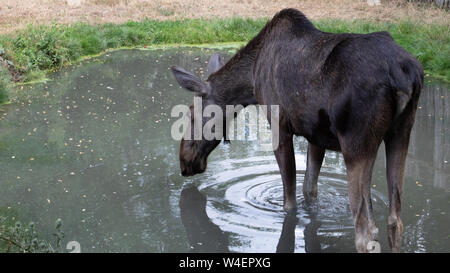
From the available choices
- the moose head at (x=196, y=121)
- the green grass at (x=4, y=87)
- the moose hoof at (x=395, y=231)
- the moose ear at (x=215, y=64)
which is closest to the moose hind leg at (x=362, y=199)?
the moose hoof at (x=395, y=231)

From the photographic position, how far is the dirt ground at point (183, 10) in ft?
57.1

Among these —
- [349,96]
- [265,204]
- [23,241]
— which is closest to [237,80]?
[265,204]

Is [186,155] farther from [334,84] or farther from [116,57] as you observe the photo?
[116,57]

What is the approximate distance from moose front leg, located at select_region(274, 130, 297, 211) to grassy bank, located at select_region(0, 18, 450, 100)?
6357 mm

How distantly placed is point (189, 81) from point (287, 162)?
4.62 feet

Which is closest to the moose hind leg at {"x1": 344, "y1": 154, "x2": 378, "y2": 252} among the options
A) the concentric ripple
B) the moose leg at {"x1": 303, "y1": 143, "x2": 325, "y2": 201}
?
the concentric ripple

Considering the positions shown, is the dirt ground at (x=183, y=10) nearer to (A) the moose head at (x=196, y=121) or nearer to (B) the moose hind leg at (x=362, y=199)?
(A) the moose head at (x=196, y=121)

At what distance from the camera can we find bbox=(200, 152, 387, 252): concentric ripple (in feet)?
20.0

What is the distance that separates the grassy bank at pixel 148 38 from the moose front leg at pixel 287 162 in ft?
20.9

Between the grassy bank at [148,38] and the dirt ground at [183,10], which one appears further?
the dirt ground at [183,10]

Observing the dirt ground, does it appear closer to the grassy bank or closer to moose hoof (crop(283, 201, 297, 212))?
the grassy bank

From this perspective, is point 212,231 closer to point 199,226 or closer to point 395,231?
point 199,226

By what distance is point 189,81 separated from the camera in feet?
21.3

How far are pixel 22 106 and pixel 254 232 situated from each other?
609 cm
